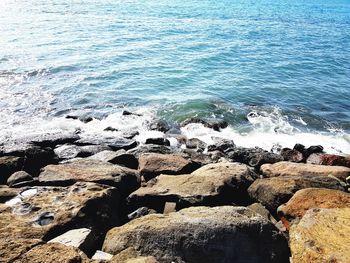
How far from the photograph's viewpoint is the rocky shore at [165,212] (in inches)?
245

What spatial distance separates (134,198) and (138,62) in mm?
18786

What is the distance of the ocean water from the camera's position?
1772cm

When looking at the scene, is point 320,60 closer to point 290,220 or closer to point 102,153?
point 102,153

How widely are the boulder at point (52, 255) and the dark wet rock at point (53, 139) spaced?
30.1 feet

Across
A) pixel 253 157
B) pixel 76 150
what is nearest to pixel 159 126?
pixel 76 150

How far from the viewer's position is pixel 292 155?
47.3 feet

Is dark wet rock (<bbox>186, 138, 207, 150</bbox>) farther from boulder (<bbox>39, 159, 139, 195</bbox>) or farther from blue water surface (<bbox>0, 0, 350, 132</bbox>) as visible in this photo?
boulder (<bbox>39, 159, 139, 195</bbox>)

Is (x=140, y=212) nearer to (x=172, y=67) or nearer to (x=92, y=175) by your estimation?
(x=92, y=175)

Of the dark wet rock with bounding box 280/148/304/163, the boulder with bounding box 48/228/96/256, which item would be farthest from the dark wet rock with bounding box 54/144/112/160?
the boulder with bounding box 48/228/96/256

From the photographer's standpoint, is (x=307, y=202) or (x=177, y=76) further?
(x=177, y=76)

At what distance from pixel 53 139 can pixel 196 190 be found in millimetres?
7503

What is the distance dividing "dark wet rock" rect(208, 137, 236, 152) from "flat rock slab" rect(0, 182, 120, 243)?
23.4 ft

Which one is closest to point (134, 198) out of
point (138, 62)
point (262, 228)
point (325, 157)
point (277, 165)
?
point (262, 228)

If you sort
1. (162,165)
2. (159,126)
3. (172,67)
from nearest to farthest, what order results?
1. (162,165)
2. (159,126)
3. (172,67)
